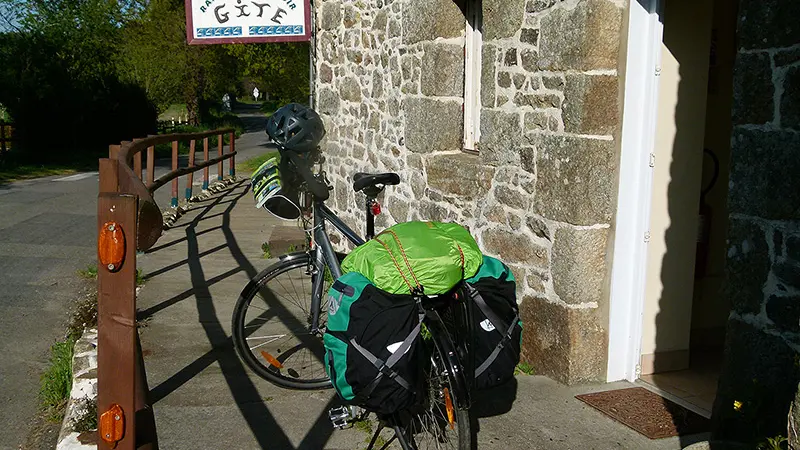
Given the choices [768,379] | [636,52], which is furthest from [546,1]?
[768,379]

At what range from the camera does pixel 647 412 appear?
165 inches

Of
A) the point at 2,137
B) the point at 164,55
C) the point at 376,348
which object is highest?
the point at 164,55

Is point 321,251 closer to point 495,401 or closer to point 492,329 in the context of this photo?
point 495,401

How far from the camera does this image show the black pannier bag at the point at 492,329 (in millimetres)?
3375

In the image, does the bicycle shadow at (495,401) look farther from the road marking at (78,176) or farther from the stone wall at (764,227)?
the road marking at (78,176)

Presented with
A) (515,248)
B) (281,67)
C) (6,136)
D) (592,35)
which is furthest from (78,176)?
(592,35)

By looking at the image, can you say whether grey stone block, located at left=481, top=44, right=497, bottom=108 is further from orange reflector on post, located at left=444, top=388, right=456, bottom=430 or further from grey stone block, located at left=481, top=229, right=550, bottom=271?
orange reflector on post, located at left=444, top=388, right=456, bottom=430

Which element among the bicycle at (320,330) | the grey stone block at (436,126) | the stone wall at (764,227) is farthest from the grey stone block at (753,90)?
the grey stone block at (436,126)

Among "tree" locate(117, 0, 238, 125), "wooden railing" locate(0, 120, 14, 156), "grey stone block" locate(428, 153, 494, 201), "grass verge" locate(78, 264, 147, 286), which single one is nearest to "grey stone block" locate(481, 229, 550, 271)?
"grey stone block" locate(428, 153, 494, 201)

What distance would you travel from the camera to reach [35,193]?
14.6 meters

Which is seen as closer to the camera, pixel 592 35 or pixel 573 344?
pixel 592 35

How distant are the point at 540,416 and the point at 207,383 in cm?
194

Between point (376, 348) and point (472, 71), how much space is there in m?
3.37

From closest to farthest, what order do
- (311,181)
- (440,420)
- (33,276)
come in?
(440,420)
(311,181)
(33,276)
